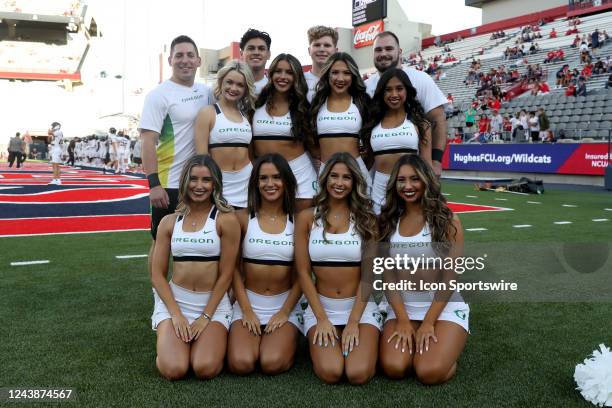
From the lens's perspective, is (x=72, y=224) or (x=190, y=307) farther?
(x=72, y=224)

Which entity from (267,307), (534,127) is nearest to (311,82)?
(267,307)

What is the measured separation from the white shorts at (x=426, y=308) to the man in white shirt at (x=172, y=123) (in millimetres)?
1714

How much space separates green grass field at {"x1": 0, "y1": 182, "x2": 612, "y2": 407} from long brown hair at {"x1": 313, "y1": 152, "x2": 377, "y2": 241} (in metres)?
0.77

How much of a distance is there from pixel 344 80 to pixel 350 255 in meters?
1.11

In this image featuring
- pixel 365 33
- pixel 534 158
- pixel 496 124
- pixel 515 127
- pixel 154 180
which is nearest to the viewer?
pixel 154 180

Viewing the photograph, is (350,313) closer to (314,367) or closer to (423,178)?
(314,367)

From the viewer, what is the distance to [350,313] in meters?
3.09

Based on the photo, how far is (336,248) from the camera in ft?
10.2

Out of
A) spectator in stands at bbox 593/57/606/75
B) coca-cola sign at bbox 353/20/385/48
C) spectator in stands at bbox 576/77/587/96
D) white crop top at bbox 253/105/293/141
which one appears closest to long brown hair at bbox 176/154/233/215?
white crop top at bbox 253/105/293/141

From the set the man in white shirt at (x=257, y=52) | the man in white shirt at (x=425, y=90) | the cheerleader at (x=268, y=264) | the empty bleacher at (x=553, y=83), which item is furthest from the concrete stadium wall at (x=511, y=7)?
the cheerleader at (x=268, y=264)

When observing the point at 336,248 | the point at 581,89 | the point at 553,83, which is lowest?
the point at 336,248

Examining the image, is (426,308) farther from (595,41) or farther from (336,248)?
(595,41)

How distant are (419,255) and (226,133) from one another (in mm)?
1371

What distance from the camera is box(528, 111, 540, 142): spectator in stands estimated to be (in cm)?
1594
